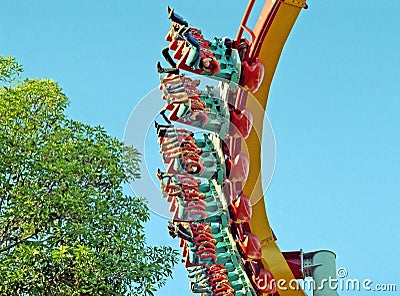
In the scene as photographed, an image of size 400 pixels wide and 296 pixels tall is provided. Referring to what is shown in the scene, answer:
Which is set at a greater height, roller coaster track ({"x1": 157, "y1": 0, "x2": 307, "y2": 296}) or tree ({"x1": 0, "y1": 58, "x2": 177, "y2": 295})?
tree ({"x1": 0, "y1": 58, "x2": 177, "y2": 295})

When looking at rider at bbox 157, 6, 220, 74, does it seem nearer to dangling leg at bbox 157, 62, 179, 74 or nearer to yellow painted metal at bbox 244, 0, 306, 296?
dangling leg at bbox 157, 62, 179, 74

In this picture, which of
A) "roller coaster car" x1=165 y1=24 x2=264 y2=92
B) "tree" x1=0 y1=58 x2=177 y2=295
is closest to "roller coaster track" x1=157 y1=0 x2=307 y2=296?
"roller coaster car" x1=165 y1=24 x2=264 y2=92

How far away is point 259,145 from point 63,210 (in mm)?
3704

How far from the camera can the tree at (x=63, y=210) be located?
25.9ft

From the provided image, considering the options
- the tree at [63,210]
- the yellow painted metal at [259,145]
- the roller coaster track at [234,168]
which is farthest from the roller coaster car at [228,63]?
the tree at [63,210]

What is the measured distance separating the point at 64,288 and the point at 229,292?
3.21m

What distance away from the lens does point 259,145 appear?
4.91 m

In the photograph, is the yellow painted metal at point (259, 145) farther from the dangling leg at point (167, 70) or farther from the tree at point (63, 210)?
the tree at point (63, 210)

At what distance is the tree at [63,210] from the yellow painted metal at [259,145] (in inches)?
110

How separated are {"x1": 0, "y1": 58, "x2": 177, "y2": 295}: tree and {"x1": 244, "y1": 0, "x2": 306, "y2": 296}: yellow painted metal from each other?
2802 millimetres

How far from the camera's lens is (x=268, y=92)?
194 inches

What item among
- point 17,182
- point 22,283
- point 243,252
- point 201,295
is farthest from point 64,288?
point 243,252

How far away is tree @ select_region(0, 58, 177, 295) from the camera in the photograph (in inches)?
311

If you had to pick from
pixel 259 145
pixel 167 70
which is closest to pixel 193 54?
pixel 167 70
